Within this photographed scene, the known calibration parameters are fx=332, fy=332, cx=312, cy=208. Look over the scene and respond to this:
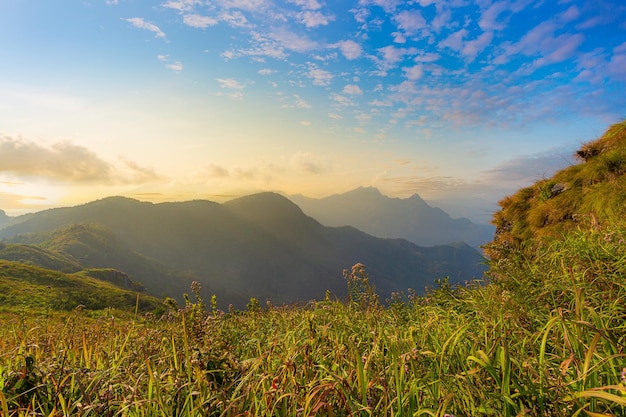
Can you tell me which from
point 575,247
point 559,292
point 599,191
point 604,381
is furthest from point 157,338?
point 599,191

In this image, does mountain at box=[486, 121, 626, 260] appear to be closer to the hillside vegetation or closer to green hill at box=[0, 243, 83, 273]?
the hillside vegetation

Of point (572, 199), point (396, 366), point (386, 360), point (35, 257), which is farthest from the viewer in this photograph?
point (35, 257)

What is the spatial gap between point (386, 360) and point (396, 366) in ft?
2.68

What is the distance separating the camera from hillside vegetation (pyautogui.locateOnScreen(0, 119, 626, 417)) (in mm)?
2646

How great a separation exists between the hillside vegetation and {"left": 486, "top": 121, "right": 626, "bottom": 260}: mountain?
2.48 meters

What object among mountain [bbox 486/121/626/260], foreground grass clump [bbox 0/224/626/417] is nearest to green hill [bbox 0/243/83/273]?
mountain [bbox 486/121/626/260]

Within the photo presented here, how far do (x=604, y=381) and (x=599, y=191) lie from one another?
9.84m

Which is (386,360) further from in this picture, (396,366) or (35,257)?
(35,257)

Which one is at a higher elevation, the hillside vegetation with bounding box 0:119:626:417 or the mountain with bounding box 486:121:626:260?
the mountain with bounding box 486:121:626:260

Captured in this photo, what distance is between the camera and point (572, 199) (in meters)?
11.3

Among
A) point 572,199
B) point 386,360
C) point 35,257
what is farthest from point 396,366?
point 35,257

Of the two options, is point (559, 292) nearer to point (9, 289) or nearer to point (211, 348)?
point (211, 348)

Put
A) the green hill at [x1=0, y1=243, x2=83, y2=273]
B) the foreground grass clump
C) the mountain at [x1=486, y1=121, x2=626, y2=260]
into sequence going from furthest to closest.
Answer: the green hill at [x1=0, y1=243, x2=83, y2=273] → the mountain at [x1=486, y1=121, x2=626, y2=260] → the foreground grass clump

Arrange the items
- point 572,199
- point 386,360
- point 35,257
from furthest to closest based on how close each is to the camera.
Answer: point 35,257 < point 572,199 < point 386,360
